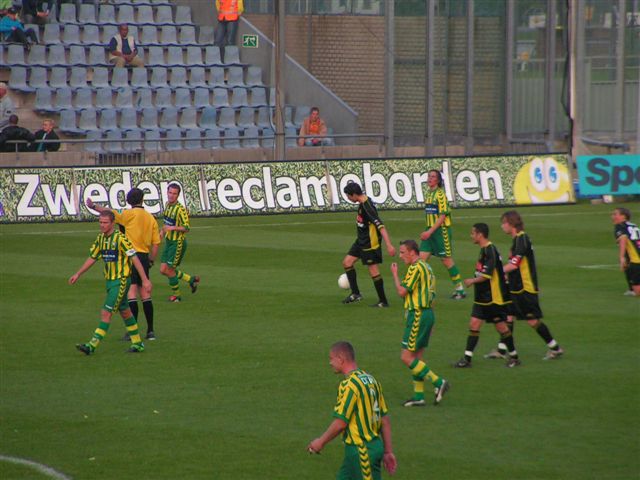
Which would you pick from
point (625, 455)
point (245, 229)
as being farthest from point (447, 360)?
point (245, 229)

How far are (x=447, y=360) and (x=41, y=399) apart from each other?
16.7ft

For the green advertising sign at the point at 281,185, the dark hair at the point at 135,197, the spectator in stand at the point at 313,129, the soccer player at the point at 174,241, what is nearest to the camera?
the dark hair at the point at 135,197

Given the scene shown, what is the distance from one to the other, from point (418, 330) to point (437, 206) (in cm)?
721

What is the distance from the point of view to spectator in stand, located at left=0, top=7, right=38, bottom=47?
A: 33.2 metres

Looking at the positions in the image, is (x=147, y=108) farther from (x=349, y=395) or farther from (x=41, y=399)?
(x=349, y=395)

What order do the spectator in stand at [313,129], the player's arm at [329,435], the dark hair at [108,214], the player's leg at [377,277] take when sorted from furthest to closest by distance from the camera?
the spectator in stand at [313,129] < the player's leg at [377,277] < the dark hair at [108,214] < the player's arm at [329,435]

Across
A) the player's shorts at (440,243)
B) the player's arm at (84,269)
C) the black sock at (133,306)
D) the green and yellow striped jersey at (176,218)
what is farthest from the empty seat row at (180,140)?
the player's arm at (84,269)

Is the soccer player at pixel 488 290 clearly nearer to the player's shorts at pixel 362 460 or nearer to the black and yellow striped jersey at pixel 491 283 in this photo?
the black and yellow striped jersey at pixel 491 283

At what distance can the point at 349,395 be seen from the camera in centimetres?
869

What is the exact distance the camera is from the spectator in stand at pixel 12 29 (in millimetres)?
33156

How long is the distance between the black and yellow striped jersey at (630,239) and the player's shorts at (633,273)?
0.13 m

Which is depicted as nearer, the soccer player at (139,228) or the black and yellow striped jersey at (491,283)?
the black and yellow striped jersey at (491,283)

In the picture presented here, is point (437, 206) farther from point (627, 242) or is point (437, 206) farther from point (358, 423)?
point (358, 423)

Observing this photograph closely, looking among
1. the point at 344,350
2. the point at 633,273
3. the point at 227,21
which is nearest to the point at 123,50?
the point at 227,21
